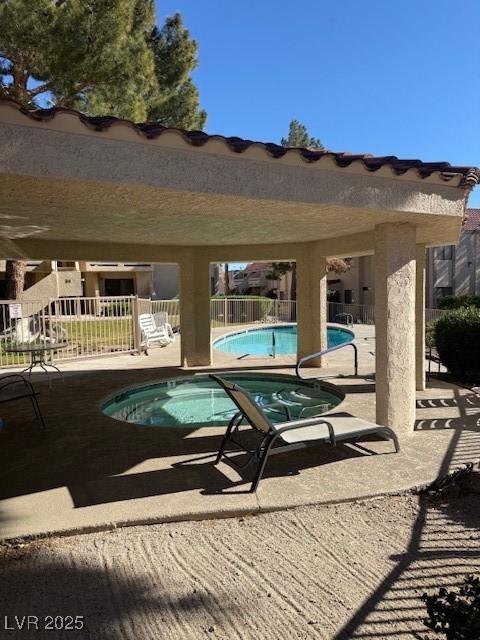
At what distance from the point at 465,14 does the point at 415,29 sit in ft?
4.68

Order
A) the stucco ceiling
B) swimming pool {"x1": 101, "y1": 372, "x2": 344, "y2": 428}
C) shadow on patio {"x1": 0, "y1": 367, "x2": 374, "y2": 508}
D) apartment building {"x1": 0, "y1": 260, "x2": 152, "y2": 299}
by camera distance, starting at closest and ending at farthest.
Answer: the stucco ceiling → shadow on patio {"x1": 0, "y1": 367, "x2": 374, "y2": 508} → swimming pool {"x1": 101, "y1": 372, "x2": 344, "y2": 428} → apartment building {"x1": 0, "y1": 260, "x2": 152, "y2": 299}

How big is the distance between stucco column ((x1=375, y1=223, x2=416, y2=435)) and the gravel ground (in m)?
2.10

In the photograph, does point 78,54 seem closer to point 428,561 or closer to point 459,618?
point 428,561

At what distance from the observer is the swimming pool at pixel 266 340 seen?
23.5 m

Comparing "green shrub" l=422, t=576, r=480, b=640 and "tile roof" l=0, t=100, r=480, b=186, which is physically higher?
"tile roof" l=0, t=100, r=480, b=186

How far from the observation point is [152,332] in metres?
18.5

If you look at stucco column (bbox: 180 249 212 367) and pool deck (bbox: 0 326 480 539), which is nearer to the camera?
pool deck (bbox: 0 326 480 539)

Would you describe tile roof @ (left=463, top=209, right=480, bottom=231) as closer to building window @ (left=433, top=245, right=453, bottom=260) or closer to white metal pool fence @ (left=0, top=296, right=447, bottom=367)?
building window @ (left=433, top=245, right=453, bottom=260)

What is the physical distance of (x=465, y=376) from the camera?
11.0 metres

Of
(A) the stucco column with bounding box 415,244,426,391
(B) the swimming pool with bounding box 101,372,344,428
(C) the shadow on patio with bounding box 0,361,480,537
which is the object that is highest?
(A) the stucco column with bounding box 415,244,426,391

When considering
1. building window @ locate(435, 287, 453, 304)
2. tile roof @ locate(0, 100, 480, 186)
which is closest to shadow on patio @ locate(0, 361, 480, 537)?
tile roof @ locate(0, 100, 480, 186)

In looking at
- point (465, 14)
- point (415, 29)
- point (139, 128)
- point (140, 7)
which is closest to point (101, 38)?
point (140, 7)

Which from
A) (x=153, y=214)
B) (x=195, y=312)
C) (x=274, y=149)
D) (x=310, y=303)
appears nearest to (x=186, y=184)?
(x=274, y=149)

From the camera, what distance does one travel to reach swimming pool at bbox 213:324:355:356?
23516 mm
